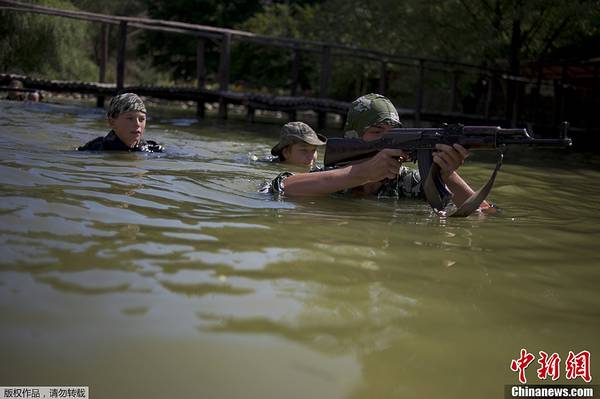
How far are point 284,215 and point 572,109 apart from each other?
68.8ft

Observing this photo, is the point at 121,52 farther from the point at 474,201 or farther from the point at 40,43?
the point at 474,201

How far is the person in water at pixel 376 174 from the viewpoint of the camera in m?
4.88

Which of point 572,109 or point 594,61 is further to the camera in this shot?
point 572,109

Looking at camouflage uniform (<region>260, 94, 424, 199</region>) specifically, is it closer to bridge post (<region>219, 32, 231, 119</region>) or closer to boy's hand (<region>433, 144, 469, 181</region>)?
boy's hand (<region>433, 144, 469, 181</region>)

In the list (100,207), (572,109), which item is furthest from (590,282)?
(572,109)

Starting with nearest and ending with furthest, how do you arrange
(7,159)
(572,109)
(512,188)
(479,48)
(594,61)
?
(7,159) < (512,188) < (594,61) < (479,48) < (572,109)

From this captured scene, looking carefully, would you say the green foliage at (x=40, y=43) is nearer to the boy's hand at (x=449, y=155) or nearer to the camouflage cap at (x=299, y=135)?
the camouflage cap at (x=299, y=135)

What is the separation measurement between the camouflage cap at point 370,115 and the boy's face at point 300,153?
6.34 ft

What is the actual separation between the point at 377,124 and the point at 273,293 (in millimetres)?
2904

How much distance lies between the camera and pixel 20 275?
2883 mm

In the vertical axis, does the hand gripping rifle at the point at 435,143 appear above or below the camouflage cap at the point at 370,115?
below

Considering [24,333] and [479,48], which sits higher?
[479,48]

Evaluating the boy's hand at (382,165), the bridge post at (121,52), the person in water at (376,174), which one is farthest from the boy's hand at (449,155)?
the bridge post at (121,52)

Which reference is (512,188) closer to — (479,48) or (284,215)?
(284,215)
